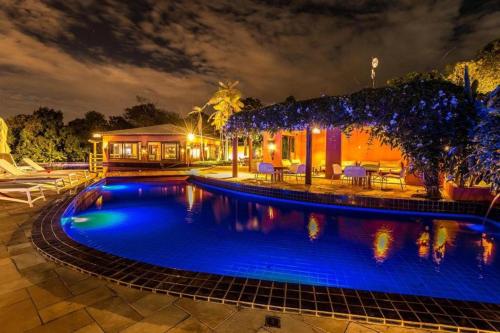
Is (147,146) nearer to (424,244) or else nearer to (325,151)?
(325,151)

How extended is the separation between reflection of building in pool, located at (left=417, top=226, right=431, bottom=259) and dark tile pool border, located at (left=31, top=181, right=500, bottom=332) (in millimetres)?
2301

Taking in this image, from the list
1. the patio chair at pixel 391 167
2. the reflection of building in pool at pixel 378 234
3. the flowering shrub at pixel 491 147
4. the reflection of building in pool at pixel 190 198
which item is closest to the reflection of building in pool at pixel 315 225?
the reflection of building in pool at pixel 378 234

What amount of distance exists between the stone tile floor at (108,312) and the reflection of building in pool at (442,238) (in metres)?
3.17

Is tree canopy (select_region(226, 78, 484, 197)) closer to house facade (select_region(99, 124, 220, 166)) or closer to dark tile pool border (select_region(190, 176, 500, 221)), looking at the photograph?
dark tile pool border (select_region(190, 176, 500, 221))

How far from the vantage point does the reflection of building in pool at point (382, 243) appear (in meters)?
4.61

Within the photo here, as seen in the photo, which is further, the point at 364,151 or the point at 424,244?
the point at 364,151

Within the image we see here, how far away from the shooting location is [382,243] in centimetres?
527

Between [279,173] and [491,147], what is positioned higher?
[491,147]

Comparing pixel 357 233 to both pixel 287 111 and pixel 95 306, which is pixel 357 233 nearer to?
pixel 95 306

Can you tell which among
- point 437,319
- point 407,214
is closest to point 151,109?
point 407,214

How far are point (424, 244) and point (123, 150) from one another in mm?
28808

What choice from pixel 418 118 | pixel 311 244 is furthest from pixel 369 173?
pixel 311 244

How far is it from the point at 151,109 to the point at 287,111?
3963 cm

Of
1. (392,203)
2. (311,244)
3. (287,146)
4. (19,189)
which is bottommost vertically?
(311,244)
